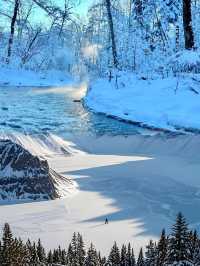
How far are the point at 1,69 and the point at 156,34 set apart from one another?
9530 mm

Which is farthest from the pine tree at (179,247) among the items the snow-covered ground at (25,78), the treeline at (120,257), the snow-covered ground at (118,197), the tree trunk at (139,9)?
the snow-covered ground at (25,78)

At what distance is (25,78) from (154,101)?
17.7 m

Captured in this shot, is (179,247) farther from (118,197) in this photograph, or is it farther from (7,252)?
(118,197)

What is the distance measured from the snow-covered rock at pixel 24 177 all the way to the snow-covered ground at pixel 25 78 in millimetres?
21697

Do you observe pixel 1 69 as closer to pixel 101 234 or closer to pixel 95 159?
pixel 95 159

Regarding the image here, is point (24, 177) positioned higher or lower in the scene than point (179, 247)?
lower

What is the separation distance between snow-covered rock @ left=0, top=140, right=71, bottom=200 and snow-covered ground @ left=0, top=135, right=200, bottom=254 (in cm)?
25

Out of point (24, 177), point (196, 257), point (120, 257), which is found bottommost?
point (24, 177)

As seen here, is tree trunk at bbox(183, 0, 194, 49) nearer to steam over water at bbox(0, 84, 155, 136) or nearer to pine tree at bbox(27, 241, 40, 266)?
steam over water at bbox(0, 84, 155, 136)

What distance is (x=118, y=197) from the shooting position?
24.0 ft

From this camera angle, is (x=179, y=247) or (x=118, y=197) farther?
(x=118, y=197)

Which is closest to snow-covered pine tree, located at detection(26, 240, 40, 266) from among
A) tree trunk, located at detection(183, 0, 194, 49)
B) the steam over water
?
the steam over water

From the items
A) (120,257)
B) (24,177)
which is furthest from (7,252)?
(24,177)

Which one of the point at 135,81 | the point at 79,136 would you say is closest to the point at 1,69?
the point at 135,81
